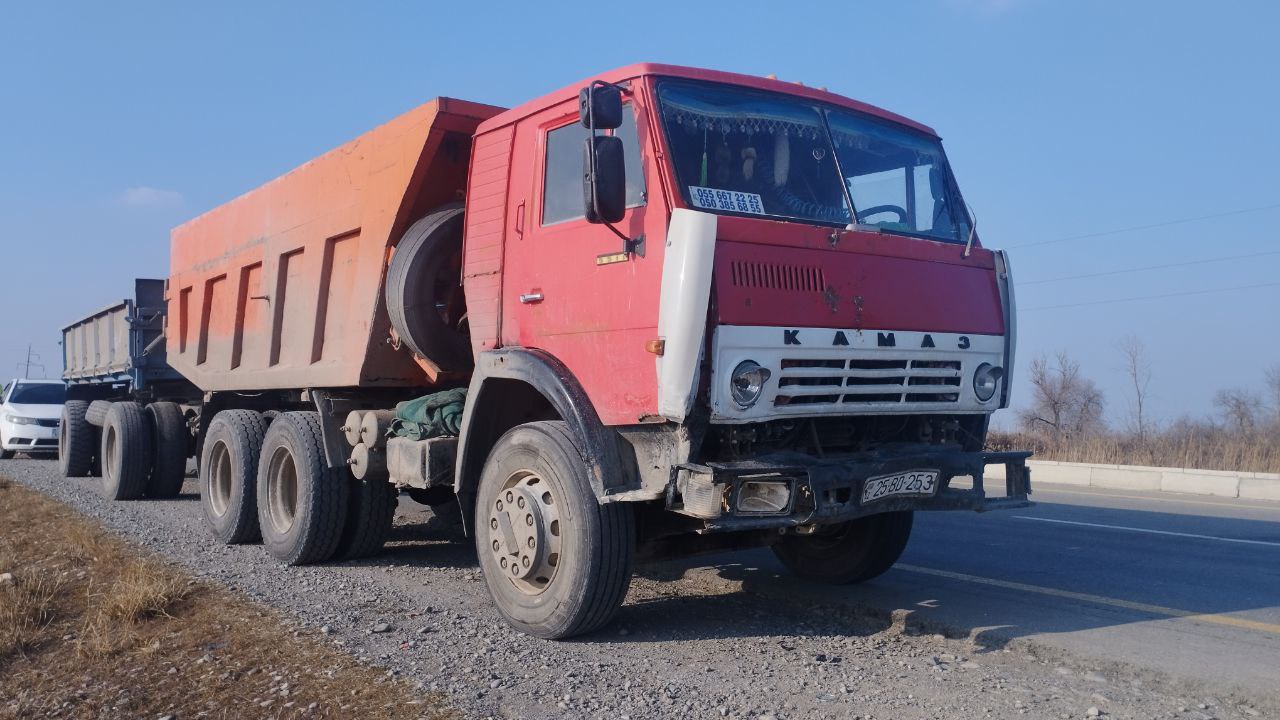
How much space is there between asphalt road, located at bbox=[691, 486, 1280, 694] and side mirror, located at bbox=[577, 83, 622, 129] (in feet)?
10.2

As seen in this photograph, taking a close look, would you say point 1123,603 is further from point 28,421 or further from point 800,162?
point 28,421

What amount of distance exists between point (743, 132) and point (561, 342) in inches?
55.9

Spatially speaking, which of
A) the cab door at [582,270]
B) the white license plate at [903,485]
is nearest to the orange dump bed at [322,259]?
the cab door at [582,270]

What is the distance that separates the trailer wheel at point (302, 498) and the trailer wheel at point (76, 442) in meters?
8.41

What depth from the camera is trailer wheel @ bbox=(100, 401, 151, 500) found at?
11914 millimetres

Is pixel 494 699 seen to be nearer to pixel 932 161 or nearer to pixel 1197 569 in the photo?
pixel 932 161

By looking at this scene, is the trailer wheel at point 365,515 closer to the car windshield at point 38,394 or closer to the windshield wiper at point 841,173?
the windshield wiper at point 841,173

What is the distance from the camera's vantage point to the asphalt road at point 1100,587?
16.9 feet

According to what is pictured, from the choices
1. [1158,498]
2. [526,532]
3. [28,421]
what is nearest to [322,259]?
[526,532]

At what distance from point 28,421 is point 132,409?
7.36 metres

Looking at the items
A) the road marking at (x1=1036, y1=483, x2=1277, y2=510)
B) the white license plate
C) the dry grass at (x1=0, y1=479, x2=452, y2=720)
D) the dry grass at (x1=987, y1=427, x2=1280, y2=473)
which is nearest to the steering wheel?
the white license plate

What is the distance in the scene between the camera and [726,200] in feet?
16.5

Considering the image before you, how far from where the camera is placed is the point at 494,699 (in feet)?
14.1

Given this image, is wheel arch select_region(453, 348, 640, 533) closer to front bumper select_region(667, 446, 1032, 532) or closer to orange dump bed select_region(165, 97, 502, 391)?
front bumper select_region(667, 446, 1032, 532)
